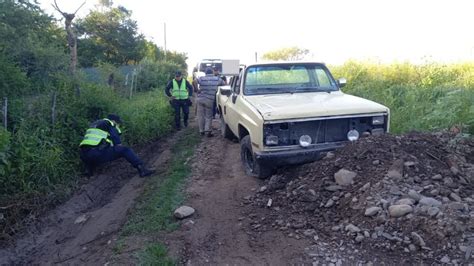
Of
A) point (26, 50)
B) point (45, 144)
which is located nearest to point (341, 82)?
point (45, 144)

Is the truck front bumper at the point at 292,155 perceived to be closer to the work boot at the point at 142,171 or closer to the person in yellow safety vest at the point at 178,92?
the work boot at the point at 142,171

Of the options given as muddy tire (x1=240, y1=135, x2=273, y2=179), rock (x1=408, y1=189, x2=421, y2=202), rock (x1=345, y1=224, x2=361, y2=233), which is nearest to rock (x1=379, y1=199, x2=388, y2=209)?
rock (x1=408, y1=189, x2=421, y2=202)

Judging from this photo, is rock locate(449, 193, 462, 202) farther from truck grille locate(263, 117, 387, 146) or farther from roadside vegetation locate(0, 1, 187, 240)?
roadside vegetation locate(0, 1, 187, 240)

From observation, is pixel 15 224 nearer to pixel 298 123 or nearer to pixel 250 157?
pixel 250 157

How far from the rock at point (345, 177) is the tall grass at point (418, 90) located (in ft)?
8.22

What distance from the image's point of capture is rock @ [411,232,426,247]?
3.97 metres

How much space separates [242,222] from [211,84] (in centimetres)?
581

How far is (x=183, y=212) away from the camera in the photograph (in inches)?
208

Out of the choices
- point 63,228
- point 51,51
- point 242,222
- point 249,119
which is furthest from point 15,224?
point 51,51

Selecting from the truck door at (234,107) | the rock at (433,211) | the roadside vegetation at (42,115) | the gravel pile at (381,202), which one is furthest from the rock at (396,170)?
the roadside vegetation at (42,115)

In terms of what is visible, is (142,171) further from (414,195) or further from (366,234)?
(414,195)

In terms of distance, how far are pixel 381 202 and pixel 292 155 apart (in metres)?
1.50

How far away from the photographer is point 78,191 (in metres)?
7.04

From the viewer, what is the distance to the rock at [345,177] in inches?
203
